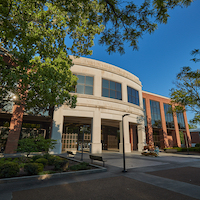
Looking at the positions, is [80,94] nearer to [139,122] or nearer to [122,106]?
[122,106]

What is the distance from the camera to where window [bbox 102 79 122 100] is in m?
24.8

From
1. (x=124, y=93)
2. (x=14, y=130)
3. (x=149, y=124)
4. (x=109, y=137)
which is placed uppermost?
(x=124, y=93)

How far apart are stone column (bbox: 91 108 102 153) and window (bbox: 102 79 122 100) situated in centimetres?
390

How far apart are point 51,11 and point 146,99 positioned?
30.5m

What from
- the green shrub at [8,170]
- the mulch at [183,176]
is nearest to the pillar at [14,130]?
the green shrub at [8,170]

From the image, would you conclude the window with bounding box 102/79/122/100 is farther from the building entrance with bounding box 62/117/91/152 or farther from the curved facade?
the building entrance with bounding box 62/117/91/152

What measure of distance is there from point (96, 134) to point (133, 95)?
12.5 m

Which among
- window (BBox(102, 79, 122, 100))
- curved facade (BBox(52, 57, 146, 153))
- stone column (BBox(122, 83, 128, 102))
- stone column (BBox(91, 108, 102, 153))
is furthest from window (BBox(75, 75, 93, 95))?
stone column (BBox(122, 83, 128, 102))

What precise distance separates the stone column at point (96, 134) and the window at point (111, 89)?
390cm

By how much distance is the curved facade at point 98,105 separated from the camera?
21.4m

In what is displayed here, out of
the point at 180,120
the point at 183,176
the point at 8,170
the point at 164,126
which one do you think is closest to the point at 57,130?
the point at 8,170

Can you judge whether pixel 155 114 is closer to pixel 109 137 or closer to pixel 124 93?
pixel 109 137

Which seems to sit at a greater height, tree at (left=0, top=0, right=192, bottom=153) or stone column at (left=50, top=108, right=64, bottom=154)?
tree at (left=0, top=0, right=192, bottom=153)

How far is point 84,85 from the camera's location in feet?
76.3
